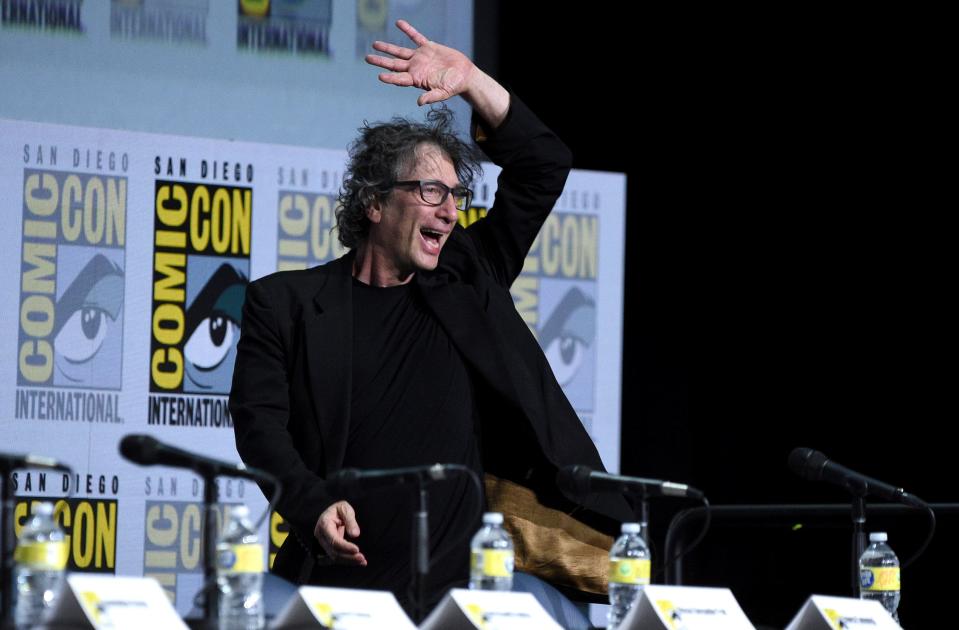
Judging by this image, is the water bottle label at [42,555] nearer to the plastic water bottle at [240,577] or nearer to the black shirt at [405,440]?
the plastic water bottle at [240,577]

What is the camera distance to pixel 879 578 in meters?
3.04

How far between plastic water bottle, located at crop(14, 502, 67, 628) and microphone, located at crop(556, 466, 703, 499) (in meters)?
0.82

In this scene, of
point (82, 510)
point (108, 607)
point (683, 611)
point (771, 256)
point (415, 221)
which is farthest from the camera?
point (771, 256)

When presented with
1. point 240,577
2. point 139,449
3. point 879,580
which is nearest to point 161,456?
point 139,449

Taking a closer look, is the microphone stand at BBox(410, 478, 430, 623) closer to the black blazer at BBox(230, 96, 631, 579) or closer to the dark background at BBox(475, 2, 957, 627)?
the black blazer at BBox(230, 96, 631, 579)

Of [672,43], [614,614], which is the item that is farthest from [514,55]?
[614,614]

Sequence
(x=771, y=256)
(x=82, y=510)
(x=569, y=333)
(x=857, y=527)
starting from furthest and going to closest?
1. (x=771, y=256)
2. (x=569, y=333)
3. (x=82, y=510)
4. (x=857, y=527)

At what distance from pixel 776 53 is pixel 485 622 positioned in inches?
139

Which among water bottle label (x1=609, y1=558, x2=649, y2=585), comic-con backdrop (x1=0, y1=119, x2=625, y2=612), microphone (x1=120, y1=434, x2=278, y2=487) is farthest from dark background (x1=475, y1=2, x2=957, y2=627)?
microphone (x1=120, y1=434, x2=278, y2=487)

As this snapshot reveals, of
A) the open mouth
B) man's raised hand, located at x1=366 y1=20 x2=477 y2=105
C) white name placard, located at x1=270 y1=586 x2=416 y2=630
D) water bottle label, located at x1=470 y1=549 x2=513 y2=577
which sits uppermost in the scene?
man's raised hand, located at x1=366 y1=20 x2=477 y2=105

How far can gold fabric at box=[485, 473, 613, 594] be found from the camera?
3.05 metres

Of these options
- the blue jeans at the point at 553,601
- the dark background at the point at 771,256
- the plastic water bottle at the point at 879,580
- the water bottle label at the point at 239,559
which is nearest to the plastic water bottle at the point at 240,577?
the water bottle label at the point at 239,559

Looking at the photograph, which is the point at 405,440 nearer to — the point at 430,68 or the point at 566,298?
the point at 430,68

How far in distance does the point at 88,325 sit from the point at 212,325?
13.7 inches
